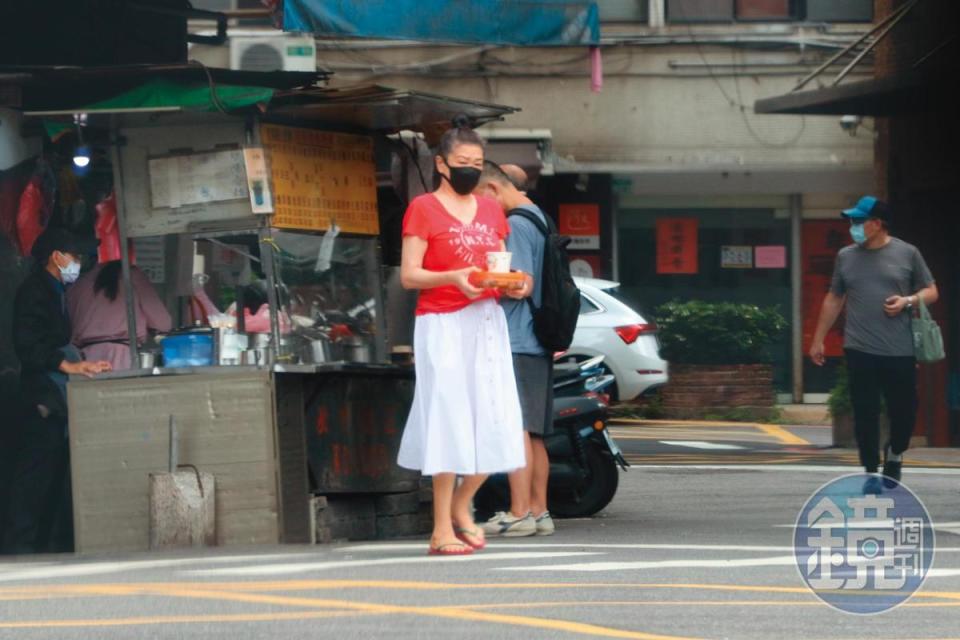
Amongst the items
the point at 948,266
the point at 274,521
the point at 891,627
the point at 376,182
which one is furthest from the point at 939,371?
the point at 891,627

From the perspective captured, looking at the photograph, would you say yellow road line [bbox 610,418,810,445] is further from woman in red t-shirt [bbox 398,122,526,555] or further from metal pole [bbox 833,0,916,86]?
woman in red t-shirt [bbox 398,122,526,555]

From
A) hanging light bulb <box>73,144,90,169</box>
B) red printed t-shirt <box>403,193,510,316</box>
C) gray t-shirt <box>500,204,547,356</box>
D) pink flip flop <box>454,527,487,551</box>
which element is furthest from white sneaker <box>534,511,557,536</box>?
hanging light bulb <box>73,144,90,169</box>

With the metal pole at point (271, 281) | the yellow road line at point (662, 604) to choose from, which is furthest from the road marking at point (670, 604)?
the metal pole at point (271, 281)

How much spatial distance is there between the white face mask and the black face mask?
256 centimetres

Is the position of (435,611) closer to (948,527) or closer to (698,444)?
(948,527)

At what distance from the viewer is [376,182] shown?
11.5 metres

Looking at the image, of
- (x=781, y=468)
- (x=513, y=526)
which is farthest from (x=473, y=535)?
(x=781, y=468)

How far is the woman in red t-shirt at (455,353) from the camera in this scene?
9141 millimetres

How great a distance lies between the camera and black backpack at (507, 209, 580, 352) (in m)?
10.4

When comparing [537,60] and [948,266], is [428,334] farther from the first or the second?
[537,60]

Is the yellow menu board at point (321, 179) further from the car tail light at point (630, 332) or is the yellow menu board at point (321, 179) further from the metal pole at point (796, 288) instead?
the metal pole at point (796, 288)

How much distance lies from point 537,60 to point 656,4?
168 centimetres

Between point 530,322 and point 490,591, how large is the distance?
9.51ft

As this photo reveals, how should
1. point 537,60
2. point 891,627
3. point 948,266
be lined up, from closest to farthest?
1. point 891,627
2. point 948,266
3. point 537,60
